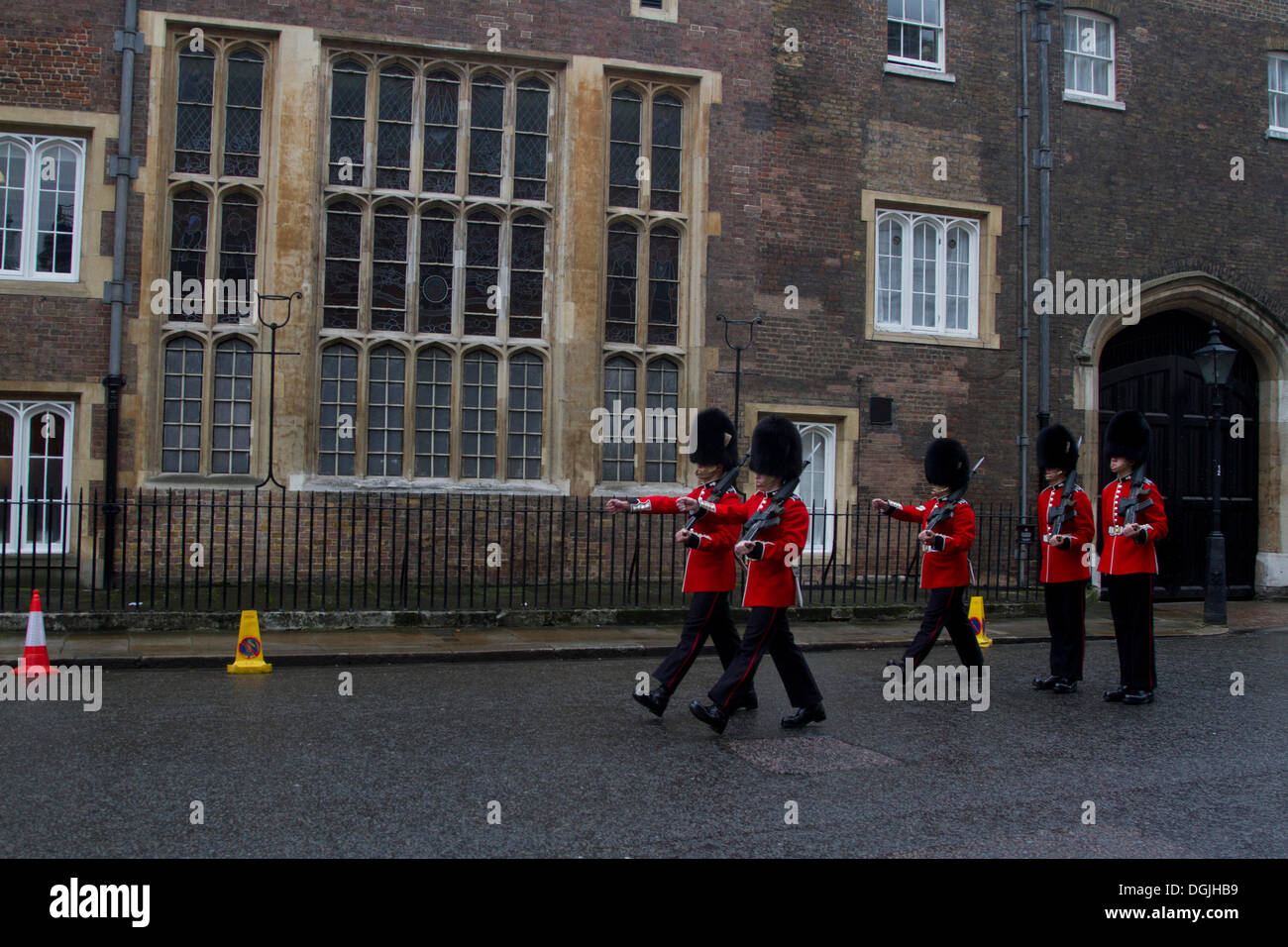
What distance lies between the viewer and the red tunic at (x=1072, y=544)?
9.66 meters

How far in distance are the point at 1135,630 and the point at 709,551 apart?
11.3 feet

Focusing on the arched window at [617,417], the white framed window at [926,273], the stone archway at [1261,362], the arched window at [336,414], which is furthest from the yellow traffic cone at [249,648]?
the stone archway at [1261,362]

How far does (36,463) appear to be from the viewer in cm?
1379

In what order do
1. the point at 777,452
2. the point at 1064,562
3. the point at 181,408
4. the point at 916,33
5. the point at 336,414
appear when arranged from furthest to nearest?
1. the point at 916,33
2. the point at 336,414
3. the point at 181,408
4. the point at 1064,562
5. the point at 777,452

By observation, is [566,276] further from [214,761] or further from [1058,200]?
[214,761]

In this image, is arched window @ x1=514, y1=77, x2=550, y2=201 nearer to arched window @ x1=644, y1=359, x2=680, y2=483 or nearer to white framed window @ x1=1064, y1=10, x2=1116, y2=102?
arched window @ x1=644, y1=359, x2=680, y2=483

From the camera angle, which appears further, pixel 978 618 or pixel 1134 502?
pixel 978 618

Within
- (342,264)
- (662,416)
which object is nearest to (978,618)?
(662,416)

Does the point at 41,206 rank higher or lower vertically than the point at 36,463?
higher

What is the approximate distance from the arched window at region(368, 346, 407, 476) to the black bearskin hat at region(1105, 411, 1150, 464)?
8.52m

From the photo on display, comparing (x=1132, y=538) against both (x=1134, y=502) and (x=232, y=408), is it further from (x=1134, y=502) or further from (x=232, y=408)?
(x=232, y=408)

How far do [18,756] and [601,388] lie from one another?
976cm

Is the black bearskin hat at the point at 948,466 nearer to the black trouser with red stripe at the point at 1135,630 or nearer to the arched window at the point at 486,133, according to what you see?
the black trouser with red stripe at the point at 1135,630

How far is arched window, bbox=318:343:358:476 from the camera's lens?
14719mm
